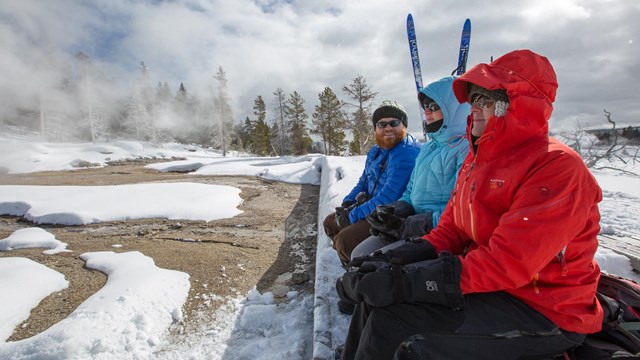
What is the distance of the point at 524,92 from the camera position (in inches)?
63.8

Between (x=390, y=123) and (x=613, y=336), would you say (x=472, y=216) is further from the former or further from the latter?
(x=390, y=123)

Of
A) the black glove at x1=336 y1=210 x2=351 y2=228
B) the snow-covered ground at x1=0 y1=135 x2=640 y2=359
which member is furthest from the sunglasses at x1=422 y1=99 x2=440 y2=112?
the snow-covered ground at x1=0 y1=135 x2=640 y2=359

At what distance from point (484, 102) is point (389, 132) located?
191 cm

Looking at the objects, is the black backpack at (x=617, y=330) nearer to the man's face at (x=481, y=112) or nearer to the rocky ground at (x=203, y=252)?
the man's face at (x=481, y=112)

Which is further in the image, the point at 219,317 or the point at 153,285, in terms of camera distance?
the point at 153,285

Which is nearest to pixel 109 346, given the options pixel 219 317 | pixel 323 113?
pixel 219 317

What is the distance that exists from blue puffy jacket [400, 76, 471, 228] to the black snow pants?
1.24 m

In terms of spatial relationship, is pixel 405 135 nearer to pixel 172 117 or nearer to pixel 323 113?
pixel 323 113

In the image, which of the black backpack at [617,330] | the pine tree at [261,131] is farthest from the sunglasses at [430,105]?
the pine tree at [261,131]

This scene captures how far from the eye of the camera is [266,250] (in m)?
5.48

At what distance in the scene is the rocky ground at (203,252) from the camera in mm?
3730

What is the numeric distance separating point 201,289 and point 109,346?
1.24 m

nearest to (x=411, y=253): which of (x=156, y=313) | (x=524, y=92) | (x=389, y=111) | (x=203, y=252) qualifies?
(x=524, y=92)

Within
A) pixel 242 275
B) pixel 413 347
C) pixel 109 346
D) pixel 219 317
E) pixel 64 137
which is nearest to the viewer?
pixel 413 347
